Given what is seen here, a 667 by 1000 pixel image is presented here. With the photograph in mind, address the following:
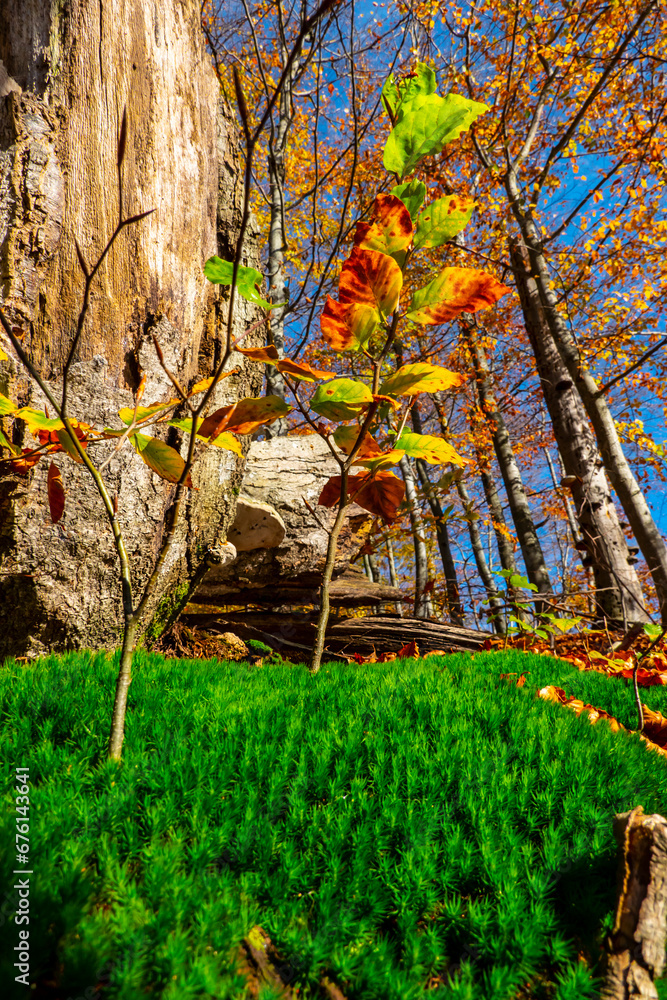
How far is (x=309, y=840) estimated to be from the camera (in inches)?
46.9

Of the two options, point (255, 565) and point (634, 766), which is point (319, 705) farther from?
point (255, 565)

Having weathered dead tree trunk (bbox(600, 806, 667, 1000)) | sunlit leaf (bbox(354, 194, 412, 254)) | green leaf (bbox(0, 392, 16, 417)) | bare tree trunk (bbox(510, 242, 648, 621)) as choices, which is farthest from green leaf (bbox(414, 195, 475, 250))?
bare tree trunk (bbox(510, 242, 648, 621))

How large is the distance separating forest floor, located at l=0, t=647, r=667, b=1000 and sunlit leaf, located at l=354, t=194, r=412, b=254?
162 cm

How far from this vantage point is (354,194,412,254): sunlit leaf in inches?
66.7

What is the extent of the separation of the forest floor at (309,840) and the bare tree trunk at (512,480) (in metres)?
5.22

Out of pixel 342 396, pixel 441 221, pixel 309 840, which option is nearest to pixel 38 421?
pixel 342 396

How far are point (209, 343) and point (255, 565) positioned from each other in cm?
182

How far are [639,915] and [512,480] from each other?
8.30m

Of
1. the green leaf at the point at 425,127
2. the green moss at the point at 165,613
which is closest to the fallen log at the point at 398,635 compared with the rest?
the green moss at the point at 165,613

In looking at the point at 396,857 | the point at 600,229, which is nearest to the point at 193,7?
the point at 396,857

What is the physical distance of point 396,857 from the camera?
1198mm

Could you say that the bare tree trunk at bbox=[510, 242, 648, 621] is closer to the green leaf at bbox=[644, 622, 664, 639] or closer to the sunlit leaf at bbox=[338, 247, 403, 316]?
the green leaf at bbox=[644, 622, 664, 639]

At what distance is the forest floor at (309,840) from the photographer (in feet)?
3.04

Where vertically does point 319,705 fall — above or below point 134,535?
below
